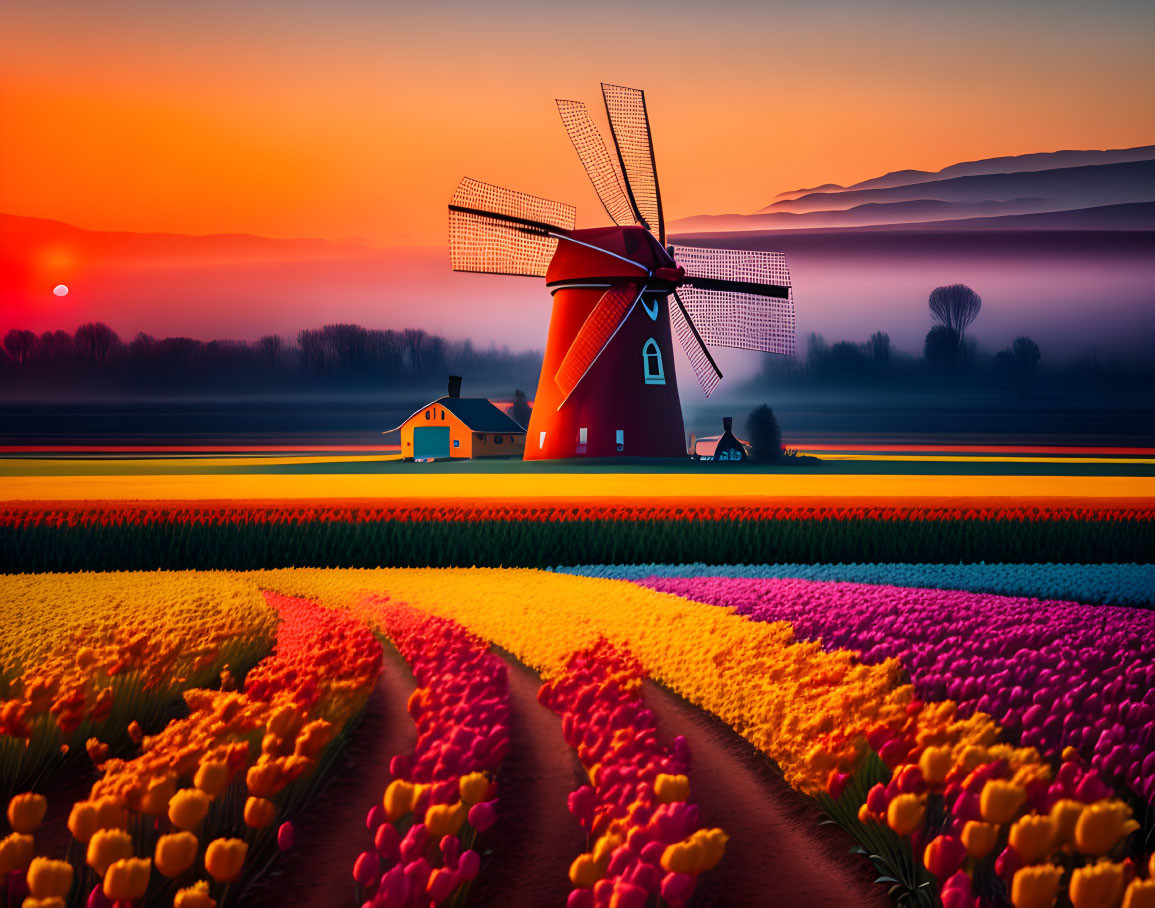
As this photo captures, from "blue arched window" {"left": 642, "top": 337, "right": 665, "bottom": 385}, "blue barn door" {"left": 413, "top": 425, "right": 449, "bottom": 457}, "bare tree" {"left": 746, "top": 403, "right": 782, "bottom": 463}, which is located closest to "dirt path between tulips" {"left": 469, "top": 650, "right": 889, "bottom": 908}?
"blue arched window" {"left": 642, "top": 337, "right": 665, "bottom": 385}

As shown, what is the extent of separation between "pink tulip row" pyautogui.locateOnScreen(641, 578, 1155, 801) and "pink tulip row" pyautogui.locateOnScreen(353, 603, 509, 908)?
2929mm

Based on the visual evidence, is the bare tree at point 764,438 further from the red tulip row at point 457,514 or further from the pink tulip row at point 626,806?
the pink tulip row at point 626,806

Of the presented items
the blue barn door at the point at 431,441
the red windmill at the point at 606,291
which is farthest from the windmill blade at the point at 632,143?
the blue barn door at the point at 431,441

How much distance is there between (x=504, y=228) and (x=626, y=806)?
105 feet

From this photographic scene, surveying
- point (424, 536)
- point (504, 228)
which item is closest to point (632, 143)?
point (504, 228)

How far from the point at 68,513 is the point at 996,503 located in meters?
17.1

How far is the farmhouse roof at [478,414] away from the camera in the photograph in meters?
50.1

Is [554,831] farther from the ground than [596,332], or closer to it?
closer to it

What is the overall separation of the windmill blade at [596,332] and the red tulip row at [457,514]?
16.3 meters

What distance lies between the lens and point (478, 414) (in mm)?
51594

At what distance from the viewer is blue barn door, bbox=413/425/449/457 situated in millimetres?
50250

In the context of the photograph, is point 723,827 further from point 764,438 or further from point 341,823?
point 764,438

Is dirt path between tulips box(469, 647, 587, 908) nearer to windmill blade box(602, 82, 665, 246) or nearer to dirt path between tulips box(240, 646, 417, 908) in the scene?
dirt path between tulips box(240, 646, 417, 908)

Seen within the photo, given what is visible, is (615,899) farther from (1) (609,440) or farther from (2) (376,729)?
(1) (609,440)
